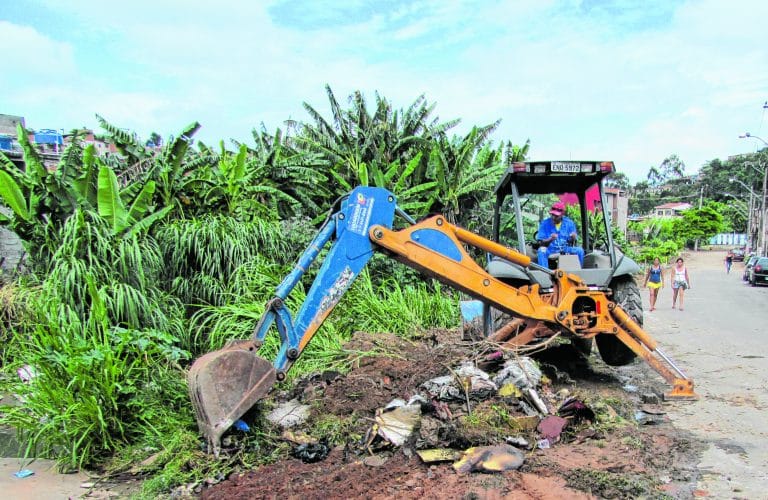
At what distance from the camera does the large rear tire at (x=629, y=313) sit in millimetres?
6586

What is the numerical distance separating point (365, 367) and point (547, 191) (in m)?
3.46

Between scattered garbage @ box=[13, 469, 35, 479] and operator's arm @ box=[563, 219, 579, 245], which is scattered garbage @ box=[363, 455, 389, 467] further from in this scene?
operator's arm @ box=[563, 219, 579, 245]

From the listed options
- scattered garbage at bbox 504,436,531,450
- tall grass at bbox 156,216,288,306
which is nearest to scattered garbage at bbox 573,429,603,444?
scattered garbage at bbox 504,436,531,450

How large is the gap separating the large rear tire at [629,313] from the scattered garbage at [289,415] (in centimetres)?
336

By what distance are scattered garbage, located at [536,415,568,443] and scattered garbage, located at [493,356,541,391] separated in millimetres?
415

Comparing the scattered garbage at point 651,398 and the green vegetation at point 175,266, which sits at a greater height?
the green vegetation at point 175,266

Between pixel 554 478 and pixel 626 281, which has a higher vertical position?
pixel 626 281

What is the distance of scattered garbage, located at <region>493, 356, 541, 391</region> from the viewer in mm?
5312

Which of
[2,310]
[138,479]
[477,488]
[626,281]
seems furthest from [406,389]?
[2,310]

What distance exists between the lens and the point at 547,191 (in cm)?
782

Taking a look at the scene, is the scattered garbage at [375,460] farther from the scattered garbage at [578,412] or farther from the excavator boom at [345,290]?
the scattered garbage at [578,412]

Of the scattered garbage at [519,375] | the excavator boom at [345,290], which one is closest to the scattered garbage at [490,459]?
the scattered garbage at [519,375]

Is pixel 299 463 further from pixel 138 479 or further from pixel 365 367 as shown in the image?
pixel 365 367

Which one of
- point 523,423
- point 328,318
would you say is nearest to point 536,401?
point 523,423
